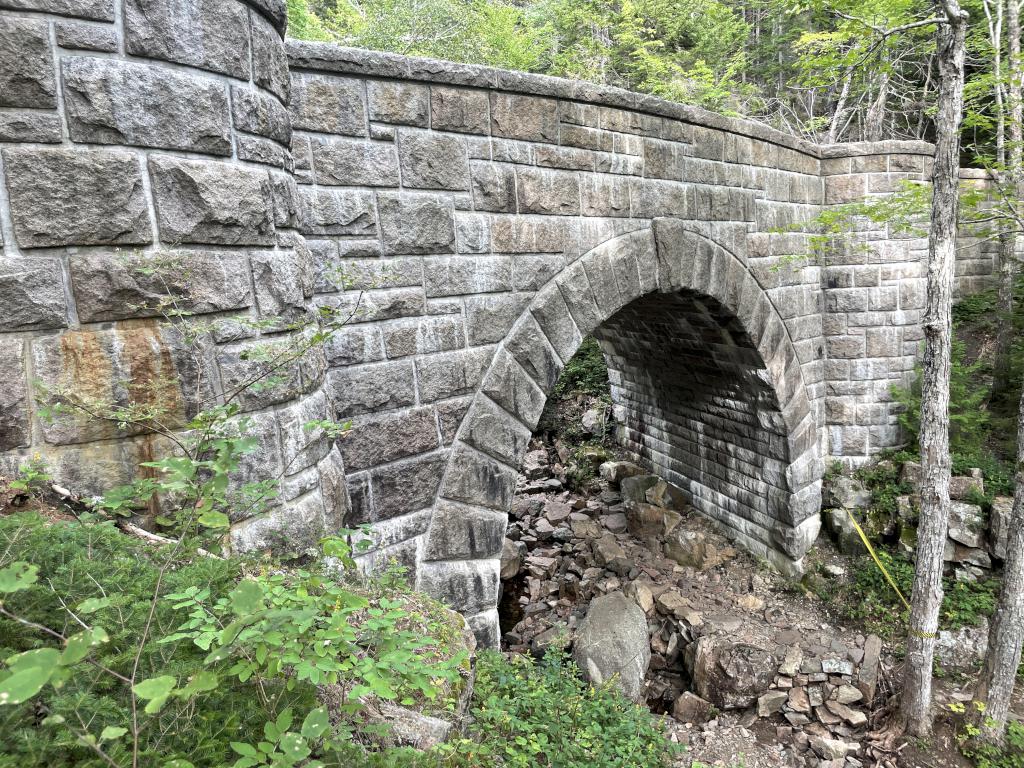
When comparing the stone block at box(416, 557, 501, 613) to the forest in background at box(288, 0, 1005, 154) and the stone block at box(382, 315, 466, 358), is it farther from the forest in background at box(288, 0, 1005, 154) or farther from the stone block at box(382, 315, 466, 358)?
the forest in background at box(288, 0, 1005, 154)

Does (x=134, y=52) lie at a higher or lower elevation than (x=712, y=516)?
higher

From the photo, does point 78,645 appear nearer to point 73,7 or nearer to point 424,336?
point 73,7

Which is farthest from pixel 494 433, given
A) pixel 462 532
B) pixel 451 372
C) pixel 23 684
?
pixel 23 684

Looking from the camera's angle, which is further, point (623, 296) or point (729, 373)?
point (729, 373)

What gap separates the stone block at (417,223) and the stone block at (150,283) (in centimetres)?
137

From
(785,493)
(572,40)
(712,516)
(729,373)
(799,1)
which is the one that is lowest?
(712,516)

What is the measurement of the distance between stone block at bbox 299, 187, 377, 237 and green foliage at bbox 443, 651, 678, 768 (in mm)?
2806

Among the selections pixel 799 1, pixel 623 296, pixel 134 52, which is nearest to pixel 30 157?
pixel 134 52

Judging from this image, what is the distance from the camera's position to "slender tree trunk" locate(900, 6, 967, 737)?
4.59 metres

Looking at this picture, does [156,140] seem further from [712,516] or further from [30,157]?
[712,516]

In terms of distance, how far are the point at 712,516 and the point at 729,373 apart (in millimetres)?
2680

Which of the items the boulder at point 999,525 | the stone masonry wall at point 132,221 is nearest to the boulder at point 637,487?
the boulder at point 999,525

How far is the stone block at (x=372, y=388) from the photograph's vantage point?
331cm

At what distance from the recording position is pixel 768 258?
20.7 ft
